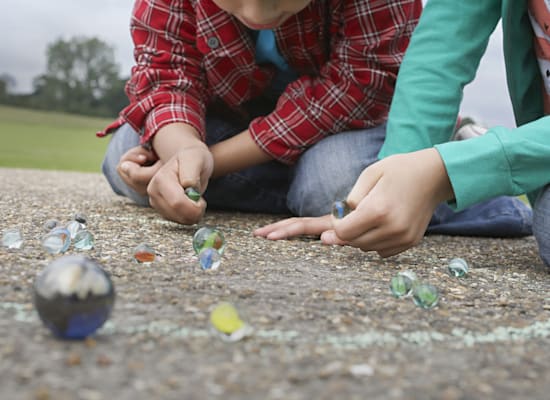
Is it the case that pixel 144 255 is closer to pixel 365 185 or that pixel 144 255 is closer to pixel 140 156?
pixel 365 185

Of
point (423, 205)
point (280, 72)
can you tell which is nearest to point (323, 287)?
point (423, 205)

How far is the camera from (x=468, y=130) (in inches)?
84.4

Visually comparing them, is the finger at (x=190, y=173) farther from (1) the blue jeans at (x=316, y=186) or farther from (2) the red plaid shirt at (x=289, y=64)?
(1) the blue jeans at (x=316, y=186)

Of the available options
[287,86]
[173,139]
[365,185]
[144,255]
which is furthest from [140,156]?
[365,185]

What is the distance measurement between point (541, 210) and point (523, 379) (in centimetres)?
87

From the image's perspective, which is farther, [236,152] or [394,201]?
[236,152]

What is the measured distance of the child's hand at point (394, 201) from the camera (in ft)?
3.98

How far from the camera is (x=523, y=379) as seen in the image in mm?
721

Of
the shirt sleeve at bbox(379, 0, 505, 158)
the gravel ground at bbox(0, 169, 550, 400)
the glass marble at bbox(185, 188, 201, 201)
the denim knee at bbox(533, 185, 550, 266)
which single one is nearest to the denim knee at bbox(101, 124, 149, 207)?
the glass marble at bbox(185, 188, 201, 201)

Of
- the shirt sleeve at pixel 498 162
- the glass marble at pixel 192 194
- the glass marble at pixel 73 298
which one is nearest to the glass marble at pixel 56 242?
the glass marble at pixel 192 194

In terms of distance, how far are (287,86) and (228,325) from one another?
150 cm

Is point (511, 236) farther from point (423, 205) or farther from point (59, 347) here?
point (59, 347)

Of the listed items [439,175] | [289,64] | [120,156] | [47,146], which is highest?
[289,64]

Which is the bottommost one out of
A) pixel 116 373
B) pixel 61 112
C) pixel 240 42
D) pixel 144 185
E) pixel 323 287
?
pixel 61 112
